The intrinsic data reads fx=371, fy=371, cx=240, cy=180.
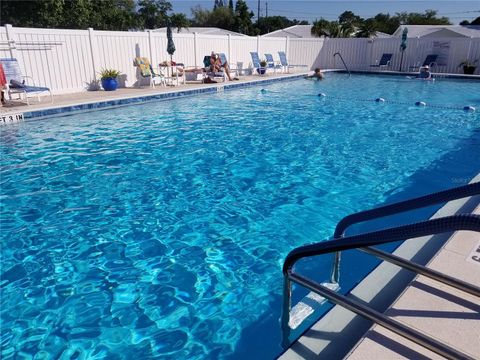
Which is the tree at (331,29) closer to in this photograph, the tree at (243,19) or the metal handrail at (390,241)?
the tree at (243,19)

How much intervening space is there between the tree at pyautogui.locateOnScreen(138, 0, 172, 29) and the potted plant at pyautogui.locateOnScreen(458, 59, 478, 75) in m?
44.7

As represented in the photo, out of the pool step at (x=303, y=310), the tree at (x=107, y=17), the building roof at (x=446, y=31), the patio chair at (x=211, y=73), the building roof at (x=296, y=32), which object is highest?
the tree at (x=107, y=17)

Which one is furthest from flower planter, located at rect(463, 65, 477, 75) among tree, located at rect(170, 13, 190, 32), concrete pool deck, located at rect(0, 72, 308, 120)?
tree, located at rect(170, 13, 190, 32)

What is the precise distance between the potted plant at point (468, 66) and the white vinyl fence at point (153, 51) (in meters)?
0.26

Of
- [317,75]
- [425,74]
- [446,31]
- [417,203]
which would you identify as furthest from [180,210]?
[446,31]

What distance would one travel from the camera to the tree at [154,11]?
176 ft

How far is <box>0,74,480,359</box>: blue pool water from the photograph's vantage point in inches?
105

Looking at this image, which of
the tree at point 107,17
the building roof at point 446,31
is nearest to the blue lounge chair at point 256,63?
the building roof at point 446,31

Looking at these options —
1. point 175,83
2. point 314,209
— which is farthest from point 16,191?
point 175,83

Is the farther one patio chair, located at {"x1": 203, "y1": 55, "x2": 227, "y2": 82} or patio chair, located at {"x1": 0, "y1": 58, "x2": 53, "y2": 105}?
patio chair, located at {"x1": 203, "y1": 55, "x2": 227, "y2": 82}

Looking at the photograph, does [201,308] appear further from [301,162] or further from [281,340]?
[301,162]

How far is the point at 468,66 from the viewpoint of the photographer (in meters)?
18.2

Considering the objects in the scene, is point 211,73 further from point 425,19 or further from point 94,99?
point 425,19

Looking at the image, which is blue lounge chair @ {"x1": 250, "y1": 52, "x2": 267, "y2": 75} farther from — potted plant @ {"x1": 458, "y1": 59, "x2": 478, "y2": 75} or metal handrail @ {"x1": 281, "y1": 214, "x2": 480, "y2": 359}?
metal handrail @ {"x1": 281, "y1": 214, "x2": 480, "y2": 359}
